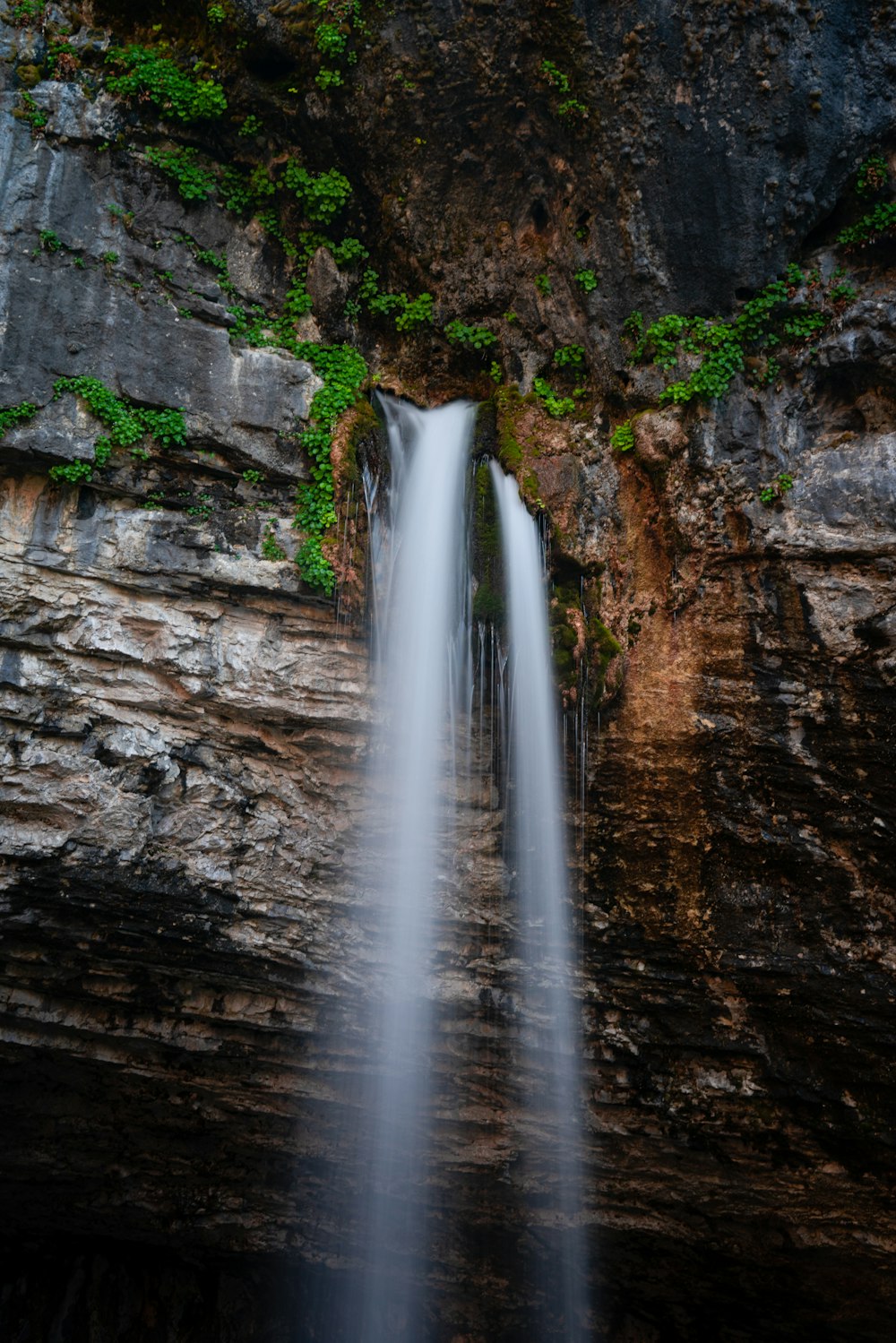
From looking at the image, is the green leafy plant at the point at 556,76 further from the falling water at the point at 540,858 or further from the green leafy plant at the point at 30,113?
the green leafy plant at the point at 30,113

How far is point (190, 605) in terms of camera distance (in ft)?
21.6

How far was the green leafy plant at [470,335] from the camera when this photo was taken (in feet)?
25.5

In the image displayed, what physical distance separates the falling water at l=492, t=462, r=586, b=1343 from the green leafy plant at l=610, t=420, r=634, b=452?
39.7 inches

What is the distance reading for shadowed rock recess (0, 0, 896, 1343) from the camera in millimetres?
6348

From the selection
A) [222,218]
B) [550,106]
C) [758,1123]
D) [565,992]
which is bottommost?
[758,1123]

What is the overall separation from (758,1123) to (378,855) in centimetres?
343

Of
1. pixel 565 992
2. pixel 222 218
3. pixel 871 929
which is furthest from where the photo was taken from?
pixel 222 218

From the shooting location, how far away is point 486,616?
6.91m

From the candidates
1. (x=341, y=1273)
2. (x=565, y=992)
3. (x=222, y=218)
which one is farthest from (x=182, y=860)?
(x=222, y=218)

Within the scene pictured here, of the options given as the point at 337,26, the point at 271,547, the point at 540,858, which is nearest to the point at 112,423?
the point at 271,547

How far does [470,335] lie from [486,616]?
2.64 m

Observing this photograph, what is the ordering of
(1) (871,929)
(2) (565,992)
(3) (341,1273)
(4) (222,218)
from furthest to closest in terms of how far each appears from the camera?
(3) (341,1273) < (4) (222,218) < (2) (565,992) < (1) (871,929)

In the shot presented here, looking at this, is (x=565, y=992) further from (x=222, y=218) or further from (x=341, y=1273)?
(x=222, y=218)

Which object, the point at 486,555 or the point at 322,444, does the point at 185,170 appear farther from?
the point at 486,555
